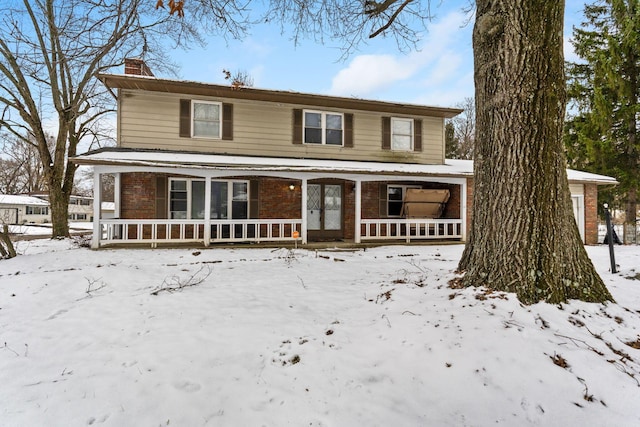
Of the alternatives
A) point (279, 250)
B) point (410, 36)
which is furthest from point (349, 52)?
point (279, 250)

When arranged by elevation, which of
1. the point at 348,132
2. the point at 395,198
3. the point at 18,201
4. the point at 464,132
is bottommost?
the point at 395,198

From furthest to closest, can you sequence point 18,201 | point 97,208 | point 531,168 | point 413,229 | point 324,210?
point 18,201 → point 413,229 → point 324,210 → point 97,208 → point 531,168

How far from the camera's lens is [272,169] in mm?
8773

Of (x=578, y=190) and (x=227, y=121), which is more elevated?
(x=227, y=121)

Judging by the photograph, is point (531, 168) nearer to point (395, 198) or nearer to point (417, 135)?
point (395, 198)

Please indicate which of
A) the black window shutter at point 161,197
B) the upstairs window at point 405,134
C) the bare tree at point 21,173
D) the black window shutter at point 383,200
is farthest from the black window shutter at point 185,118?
the bare tree at point 21,173

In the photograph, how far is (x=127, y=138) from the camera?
9.75m

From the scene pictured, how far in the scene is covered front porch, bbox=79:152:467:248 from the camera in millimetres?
8727

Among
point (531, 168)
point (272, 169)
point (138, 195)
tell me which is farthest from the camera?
point (138, 195)

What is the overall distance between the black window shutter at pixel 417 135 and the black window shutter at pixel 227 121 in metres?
6.88

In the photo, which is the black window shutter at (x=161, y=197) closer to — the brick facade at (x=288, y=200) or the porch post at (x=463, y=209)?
the brick facade at (x=288, y=200)

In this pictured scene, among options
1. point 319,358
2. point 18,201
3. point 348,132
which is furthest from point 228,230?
point 18,201

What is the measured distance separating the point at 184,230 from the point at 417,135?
910 centimetres

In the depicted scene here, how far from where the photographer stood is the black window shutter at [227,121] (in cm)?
1034
